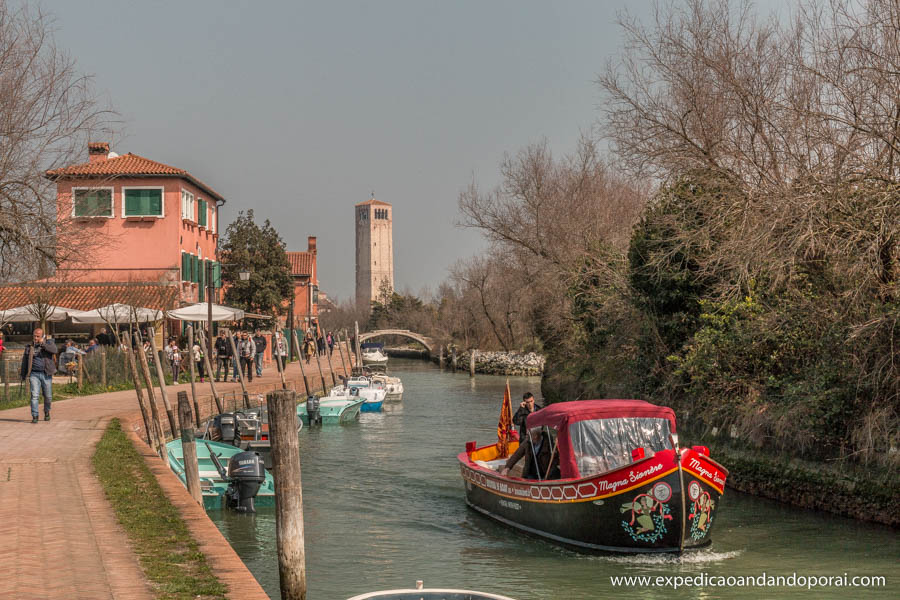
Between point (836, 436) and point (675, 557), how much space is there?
4505mm

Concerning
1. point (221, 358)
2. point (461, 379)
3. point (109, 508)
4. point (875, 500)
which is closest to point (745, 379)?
point (875, 500)

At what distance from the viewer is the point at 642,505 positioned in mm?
13102

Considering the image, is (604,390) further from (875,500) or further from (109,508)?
(109,508)

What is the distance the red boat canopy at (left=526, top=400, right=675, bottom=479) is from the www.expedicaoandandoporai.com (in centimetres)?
213

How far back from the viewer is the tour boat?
514 inches

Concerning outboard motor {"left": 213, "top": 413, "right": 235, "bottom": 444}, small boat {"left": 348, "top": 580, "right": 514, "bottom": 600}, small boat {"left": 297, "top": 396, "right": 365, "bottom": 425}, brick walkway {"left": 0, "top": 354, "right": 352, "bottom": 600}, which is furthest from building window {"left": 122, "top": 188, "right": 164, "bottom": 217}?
small boat {"left": 348, "top": 580, "right": 514, "bottom": 600}

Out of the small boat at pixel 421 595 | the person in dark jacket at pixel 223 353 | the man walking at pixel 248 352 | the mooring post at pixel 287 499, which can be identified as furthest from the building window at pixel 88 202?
the small boat at pixel 421 595

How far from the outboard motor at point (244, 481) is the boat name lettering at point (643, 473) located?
644 centimetres

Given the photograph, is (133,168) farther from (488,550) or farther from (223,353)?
(488,550)

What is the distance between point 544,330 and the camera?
43094 mm

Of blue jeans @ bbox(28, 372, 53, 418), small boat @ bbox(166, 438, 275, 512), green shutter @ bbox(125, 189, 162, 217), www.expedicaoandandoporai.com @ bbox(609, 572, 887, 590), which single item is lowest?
www.expedicaoandandoporai.com @ bbox(609, 572, 887, 590)

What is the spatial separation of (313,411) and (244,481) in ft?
50.4

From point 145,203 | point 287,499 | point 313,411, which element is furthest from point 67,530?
point 145,203

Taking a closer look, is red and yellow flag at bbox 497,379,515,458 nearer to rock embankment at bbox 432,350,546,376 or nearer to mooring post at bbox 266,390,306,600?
mooring post at bbox 266,390,306,600
